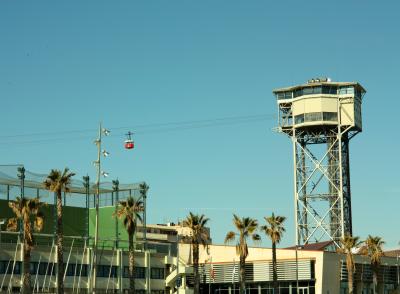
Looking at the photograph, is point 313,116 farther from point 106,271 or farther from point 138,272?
point 106,271

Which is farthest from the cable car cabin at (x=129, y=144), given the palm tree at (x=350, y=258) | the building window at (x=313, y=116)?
the building window at (x=313, y=116)

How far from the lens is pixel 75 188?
106 meters

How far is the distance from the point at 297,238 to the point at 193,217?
→ 6194 centimetres

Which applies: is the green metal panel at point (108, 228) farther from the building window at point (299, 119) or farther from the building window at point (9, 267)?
the building window at point (299, 119)

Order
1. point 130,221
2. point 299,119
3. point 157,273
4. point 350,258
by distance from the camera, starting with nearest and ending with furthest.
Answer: point 130,221 < point 350,258 < point 157,273 < point 299,119

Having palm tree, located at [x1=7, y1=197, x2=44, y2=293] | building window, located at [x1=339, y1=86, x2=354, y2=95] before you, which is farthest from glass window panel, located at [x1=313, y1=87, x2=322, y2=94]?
palm tree, located at [x1=7, y1=197, x2=44, y2=293]

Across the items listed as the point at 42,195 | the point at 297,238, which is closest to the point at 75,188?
the point at 42,195

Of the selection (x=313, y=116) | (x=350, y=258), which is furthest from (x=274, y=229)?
(x=313, y=116)

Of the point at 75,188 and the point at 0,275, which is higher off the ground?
the point at 75,188

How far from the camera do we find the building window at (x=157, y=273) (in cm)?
10569

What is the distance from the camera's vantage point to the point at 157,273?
106438 millimetres

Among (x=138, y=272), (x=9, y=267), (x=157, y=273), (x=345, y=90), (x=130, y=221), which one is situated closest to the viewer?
(x=130, y=221)

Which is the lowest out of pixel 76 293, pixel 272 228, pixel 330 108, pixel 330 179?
pixel 76 293

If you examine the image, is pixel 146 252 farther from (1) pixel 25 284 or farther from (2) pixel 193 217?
(1) pixel 25 284
